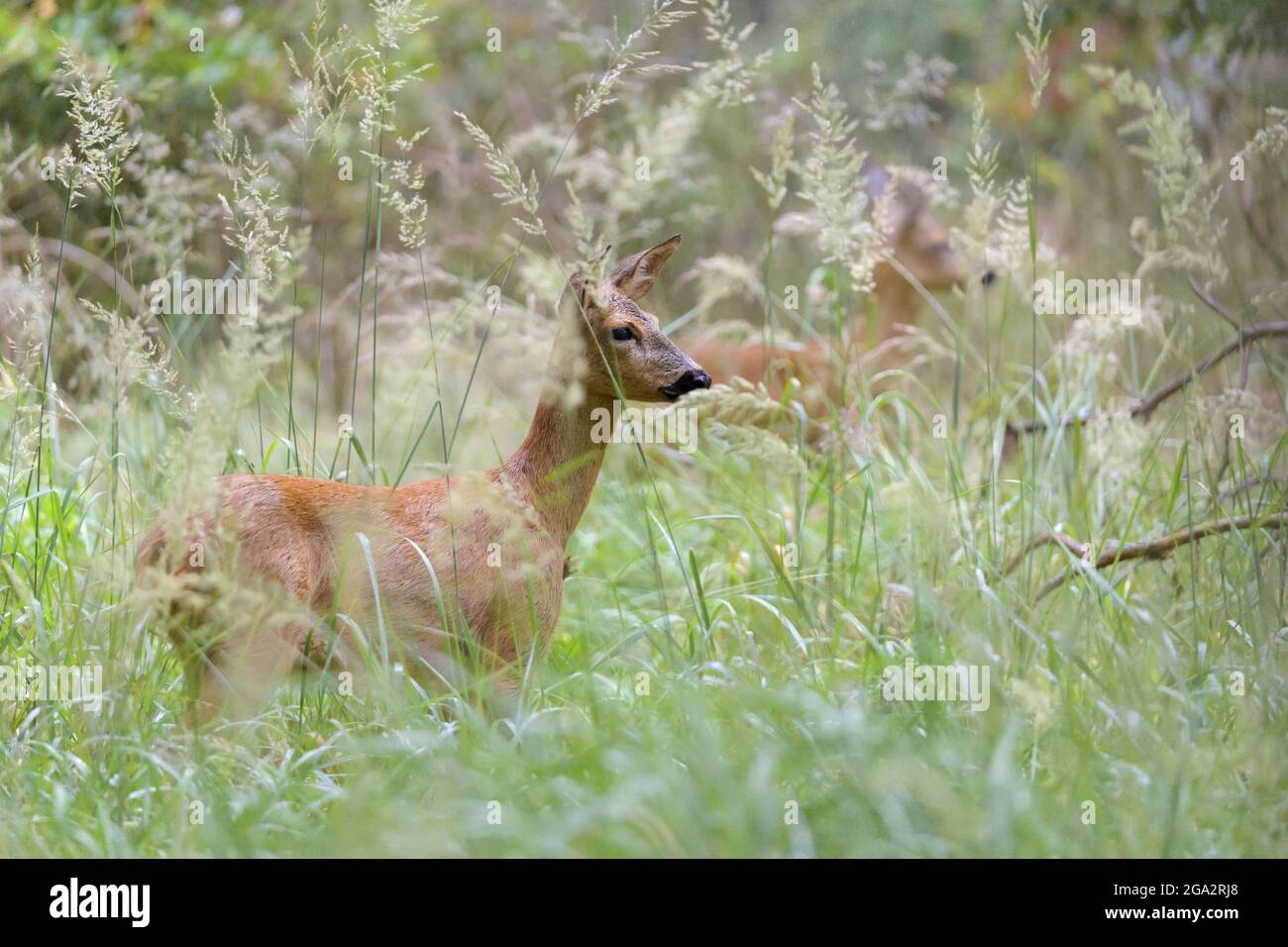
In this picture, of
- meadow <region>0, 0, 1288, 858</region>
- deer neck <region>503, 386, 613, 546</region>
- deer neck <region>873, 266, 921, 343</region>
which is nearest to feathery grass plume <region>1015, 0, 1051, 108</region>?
meadow <region>0, 0, 1288, 858</region>

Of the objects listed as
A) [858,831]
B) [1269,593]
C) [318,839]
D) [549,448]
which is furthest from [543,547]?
[1269,593]

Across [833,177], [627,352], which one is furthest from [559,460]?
[833,177]

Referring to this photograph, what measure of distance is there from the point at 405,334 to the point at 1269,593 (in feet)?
14.2

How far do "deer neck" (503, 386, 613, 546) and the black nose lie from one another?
0.27m

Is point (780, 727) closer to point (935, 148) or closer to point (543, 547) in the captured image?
point (543, 547)

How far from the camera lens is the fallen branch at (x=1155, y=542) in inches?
139

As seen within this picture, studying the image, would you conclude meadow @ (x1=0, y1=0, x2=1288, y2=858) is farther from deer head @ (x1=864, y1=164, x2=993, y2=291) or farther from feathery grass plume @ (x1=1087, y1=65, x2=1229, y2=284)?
deer head @ (x1=864, y1=164, x2=993, y2=291)

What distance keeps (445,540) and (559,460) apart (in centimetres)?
40

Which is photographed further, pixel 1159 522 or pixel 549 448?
pixel 1159 522

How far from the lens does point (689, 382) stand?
3381 mm

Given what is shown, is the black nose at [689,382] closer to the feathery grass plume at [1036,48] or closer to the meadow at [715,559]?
the meadow at [715,559]

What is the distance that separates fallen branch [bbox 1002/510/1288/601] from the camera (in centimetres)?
354

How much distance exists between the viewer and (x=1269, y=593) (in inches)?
136
